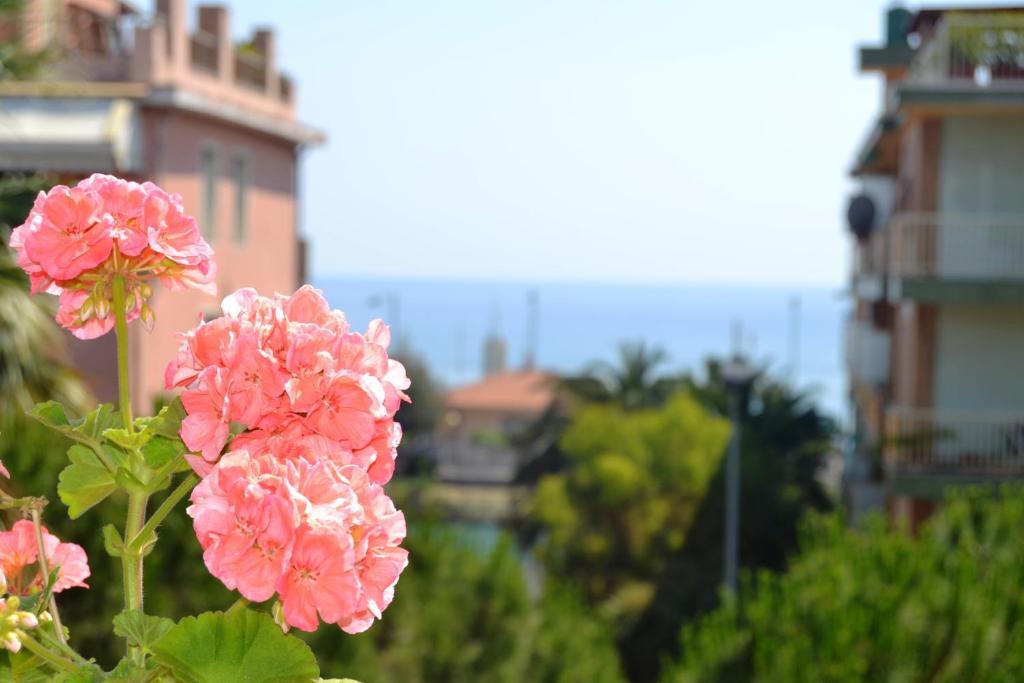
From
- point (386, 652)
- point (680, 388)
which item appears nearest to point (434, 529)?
point (386, 652)

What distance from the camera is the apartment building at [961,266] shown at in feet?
71.9

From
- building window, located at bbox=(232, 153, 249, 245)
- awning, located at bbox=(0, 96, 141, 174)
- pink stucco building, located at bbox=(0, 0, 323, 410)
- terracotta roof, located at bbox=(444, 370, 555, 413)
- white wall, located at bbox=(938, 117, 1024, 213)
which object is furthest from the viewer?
terracotta roof, located at bbox=(444, 370, 555, 413)

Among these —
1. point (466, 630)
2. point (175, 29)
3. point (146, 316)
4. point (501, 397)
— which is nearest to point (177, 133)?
point (175, 29)

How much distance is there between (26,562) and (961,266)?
2168 cm

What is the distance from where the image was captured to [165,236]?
7.10 ft

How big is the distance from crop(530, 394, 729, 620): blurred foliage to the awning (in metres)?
21.2

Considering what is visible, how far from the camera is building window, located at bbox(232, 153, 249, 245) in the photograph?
26.6 metres

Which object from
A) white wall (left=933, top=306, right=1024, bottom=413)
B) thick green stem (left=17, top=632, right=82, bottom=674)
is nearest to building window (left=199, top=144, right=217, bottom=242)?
white wall (left=933, top=306, right=1024, bottom=413)

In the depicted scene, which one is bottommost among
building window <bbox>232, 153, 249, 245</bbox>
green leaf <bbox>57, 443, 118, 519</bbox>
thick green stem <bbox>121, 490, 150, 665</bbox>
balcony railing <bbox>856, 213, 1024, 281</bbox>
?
thick green stem <bbox>121, 490, 150, 665</bbox>

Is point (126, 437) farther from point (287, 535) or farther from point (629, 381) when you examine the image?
point (629, 381)

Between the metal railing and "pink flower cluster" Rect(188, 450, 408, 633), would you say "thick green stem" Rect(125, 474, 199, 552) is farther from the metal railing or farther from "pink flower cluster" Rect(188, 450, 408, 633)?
the metal railing

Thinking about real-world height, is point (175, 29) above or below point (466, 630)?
above

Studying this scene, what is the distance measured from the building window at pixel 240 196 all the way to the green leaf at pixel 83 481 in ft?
81.2

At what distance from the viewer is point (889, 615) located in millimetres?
11844
